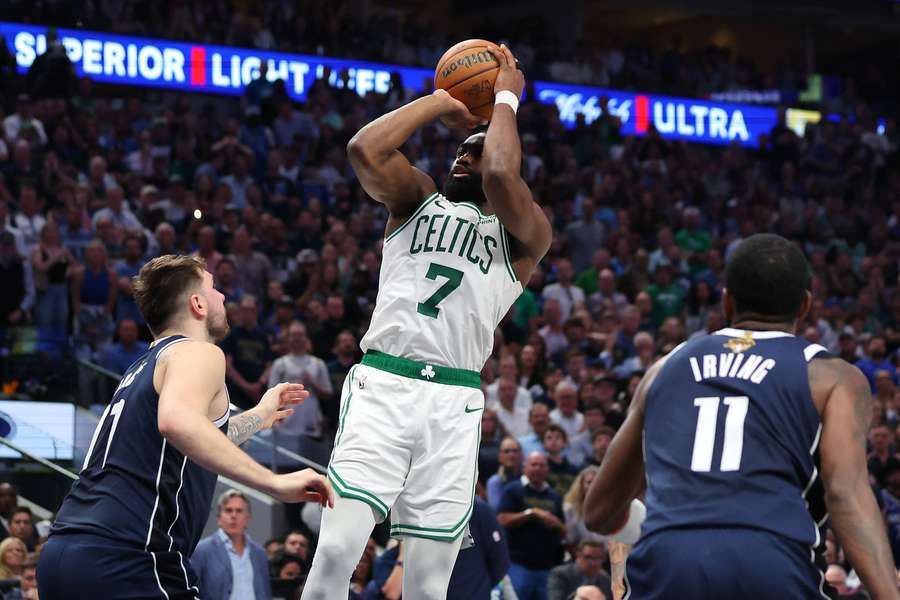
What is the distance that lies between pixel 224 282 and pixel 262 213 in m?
2.38

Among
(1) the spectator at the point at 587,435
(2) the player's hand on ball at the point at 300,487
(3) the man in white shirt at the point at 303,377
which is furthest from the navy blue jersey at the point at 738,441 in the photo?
(3) the man in white shirt at the point at 303,377

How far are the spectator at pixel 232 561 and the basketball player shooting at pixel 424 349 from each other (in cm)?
374

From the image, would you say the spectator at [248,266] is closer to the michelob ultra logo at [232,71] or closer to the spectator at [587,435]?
the spectator at [587,435]

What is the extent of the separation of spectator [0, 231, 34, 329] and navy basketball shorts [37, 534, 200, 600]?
8534 mm

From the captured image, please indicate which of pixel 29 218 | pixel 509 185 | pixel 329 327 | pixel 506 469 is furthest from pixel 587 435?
pixel 509 185

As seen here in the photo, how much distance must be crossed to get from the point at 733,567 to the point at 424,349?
2328mm

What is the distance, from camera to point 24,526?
9.48m

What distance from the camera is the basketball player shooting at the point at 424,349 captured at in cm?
552

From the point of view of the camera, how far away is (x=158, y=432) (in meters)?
4.54

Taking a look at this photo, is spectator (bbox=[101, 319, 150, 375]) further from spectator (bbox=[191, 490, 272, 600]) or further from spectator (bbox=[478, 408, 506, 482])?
spectator (bbox=[478, 408, 506, 482])

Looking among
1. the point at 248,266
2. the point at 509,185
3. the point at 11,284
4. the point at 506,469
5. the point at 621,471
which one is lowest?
the point at 506,469

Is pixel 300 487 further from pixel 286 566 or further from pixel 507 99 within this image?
pixel 286 566

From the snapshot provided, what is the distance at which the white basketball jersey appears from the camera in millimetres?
5734

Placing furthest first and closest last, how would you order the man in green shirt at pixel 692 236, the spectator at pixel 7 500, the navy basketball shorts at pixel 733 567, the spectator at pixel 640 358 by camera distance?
the man in green shirt at pixel 692 236
the spectator at pixel 640 358
the spectator at pixel 7 500
the navy basketball shorts at pixel 733 567
